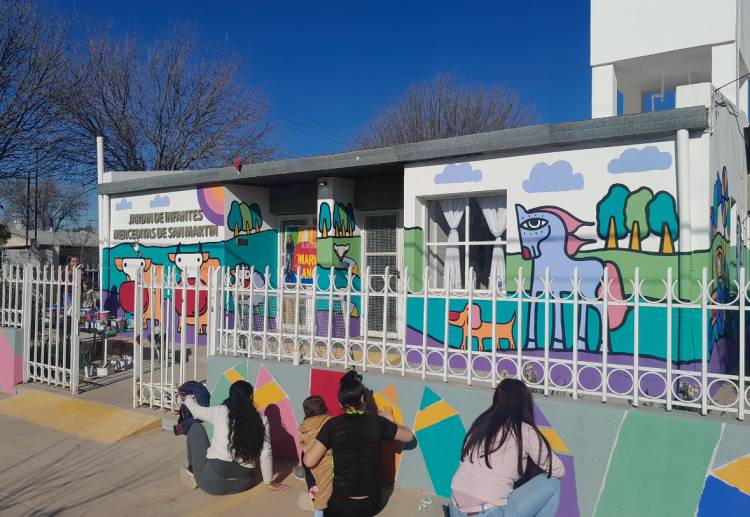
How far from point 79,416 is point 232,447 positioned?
3218 millimetres

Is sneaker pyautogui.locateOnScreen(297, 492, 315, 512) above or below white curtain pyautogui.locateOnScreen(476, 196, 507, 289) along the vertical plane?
below

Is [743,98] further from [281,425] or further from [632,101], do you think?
[281,425]

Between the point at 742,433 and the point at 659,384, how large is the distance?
151 centimetres

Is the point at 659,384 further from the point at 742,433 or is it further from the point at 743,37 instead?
the point at 743,37

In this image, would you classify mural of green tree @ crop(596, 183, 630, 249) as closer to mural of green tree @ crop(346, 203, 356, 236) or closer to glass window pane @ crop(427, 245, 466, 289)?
glass window pane @ crop(427, 245, 466, 289)

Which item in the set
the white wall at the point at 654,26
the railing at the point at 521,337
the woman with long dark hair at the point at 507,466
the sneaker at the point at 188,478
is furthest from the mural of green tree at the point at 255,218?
the woman with long dark hair at the point at 507,466

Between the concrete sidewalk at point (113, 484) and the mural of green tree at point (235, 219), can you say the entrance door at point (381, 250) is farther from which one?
the concrete sidewalk at point (113, 484)

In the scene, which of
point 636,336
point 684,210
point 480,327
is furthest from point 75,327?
point 684,210

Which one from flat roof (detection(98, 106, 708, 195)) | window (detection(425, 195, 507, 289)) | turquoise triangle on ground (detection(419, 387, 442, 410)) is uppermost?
flat roof (detection(98, 106, 708, 195))

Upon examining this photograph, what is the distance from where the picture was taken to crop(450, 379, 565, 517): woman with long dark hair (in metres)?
3.63

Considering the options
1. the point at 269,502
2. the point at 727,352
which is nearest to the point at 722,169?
the point at 727,352

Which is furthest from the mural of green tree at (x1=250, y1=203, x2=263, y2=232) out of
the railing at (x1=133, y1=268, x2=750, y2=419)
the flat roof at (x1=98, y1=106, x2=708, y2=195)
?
the railing at (x1=133, y1=268, x2=750, y2=419)

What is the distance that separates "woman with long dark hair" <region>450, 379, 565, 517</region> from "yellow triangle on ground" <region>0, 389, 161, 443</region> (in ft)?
14.1

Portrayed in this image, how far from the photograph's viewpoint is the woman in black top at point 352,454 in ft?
13.9
